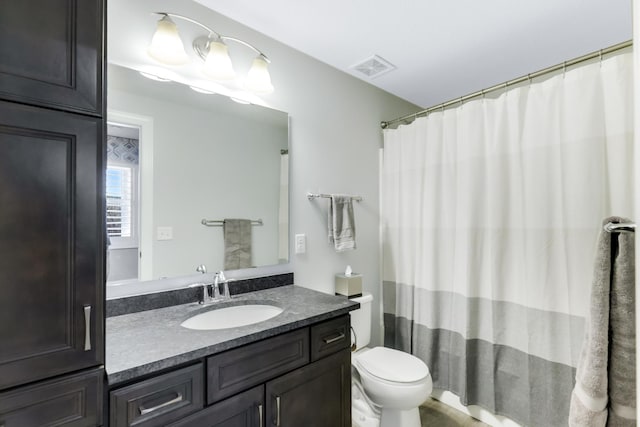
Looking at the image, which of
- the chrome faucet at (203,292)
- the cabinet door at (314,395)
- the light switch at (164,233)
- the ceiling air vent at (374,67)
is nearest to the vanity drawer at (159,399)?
the cabinet door at (314,395)

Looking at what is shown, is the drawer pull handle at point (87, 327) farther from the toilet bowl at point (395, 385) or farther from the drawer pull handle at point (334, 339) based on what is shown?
the toilet bowl at point (395, 385)

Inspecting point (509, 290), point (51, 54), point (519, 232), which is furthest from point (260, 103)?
point (509, 290)

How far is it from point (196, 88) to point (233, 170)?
1.48 ft

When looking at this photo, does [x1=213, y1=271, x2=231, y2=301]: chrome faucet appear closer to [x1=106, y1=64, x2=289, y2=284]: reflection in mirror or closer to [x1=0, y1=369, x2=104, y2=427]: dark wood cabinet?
[x1=106, y1=64, x2=289, y2=284]: reflection in mirror

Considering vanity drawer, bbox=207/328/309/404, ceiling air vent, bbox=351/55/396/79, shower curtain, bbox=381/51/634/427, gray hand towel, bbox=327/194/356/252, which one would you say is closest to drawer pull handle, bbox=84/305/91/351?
vanity drawer, bbox=207/328/309/404

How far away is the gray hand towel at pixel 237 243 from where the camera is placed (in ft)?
5.49

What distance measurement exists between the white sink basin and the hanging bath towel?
1.13 m

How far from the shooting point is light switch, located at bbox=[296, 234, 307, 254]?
197cm

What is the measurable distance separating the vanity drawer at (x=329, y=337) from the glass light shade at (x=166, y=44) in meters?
1.40

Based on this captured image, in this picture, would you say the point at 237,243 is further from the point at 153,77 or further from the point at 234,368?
the point at 153,77

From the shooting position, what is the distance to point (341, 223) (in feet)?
6.95

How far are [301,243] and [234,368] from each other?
0.99 metres

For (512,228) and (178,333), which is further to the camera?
(512,228)

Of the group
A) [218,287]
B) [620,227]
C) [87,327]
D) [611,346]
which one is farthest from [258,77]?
[611,346]
